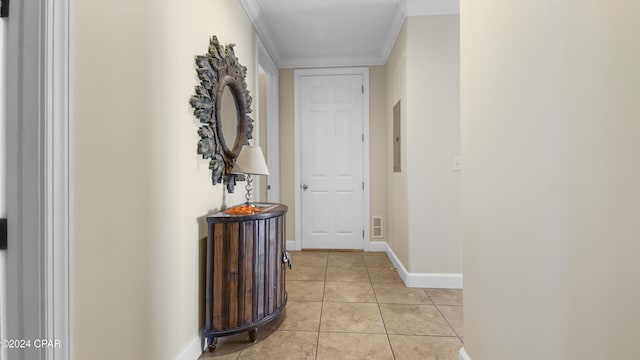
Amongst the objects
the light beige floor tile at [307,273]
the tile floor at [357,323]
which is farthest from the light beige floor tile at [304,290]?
the light beige floor tile at [307,273]

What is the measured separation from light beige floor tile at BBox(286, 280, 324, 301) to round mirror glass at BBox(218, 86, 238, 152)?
1.36 meters

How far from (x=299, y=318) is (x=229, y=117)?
155cm

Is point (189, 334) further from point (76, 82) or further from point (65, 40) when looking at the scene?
point (65, 40)

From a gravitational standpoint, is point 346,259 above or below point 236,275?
below

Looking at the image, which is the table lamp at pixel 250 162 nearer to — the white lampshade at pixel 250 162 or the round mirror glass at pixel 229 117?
the white lampshade at pixel 250 162

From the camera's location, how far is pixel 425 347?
5.60 feet

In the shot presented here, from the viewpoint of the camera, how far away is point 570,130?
2.51 ft

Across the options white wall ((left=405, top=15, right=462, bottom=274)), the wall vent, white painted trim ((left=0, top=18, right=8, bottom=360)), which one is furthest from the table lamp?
the wall vent

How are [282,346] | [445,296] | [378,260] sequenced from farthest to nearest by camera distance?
[378,260], [445,296], [282,346]

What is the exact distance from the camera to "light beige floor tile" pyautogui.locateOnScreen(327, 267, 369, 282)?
2.86 m

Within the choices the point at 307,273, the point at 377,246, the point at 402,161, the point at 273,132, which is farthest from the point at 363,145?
the point at 307,273

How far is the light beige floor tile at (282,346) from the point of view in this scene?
5.34 feet

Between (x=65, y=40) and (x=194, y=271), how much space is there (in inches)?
46.4

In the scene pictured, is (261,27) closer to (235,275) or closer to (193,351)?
(235,275)
